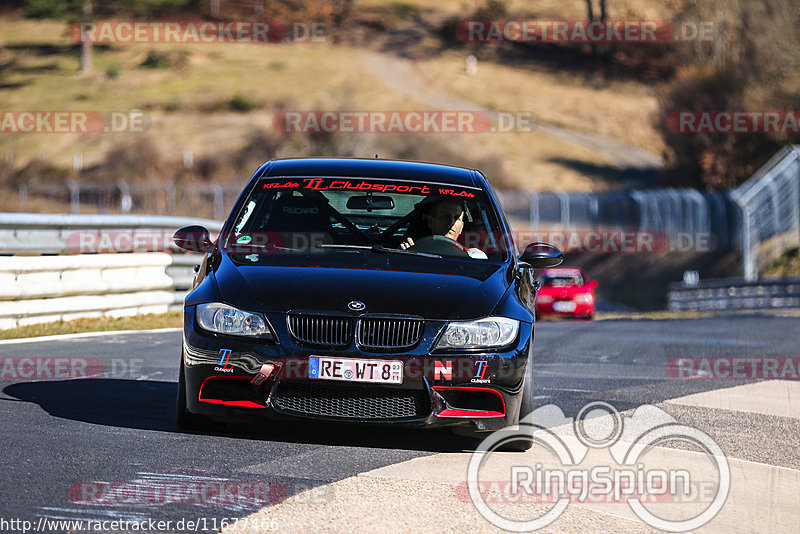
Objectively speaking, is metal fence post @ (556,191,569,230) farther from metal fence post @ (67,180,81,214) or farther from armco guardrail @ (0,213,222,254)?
armco guardrail @ (0,213,222,254)

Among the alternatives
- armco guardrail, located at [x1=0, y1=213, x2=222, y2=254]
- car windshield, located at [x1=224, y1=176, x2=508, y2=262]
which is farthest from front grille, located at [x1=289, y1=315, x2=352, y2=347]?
armco guardrail, located at [x1=0, y1=213, x2=222, y2=254]

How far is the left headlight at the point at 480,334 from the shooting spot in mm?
6195

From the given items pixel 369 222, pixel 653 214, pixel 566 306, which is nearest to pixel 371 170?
pixel 369 222

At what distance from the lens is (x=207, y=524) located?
470 centimetres

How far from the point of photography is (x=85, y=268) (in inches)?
541

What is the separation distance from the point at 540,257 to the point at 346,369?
198cm

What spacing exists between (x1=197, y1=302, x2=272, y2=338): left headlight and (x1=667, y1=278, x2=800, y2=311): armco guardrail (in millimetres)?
21183

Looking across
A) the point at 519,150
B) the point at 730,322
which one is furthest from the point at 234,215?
the point at 519,150

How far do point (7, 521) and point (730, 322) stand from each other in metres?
15.8

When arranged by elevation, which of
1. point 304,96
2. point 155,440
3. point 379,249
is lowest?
point 304,96

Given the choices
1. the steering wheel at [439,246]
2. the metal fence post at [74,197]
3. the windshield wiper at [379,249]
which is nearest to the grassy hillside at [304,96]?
the metal fence post at [74,197]

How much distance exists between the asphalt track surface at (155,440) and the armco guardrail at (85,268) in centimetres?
152

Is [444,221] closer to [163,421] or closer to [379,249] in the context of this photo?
[379,249]

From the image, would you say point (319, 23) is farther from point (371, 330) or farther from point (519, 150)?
point (371, 330)
